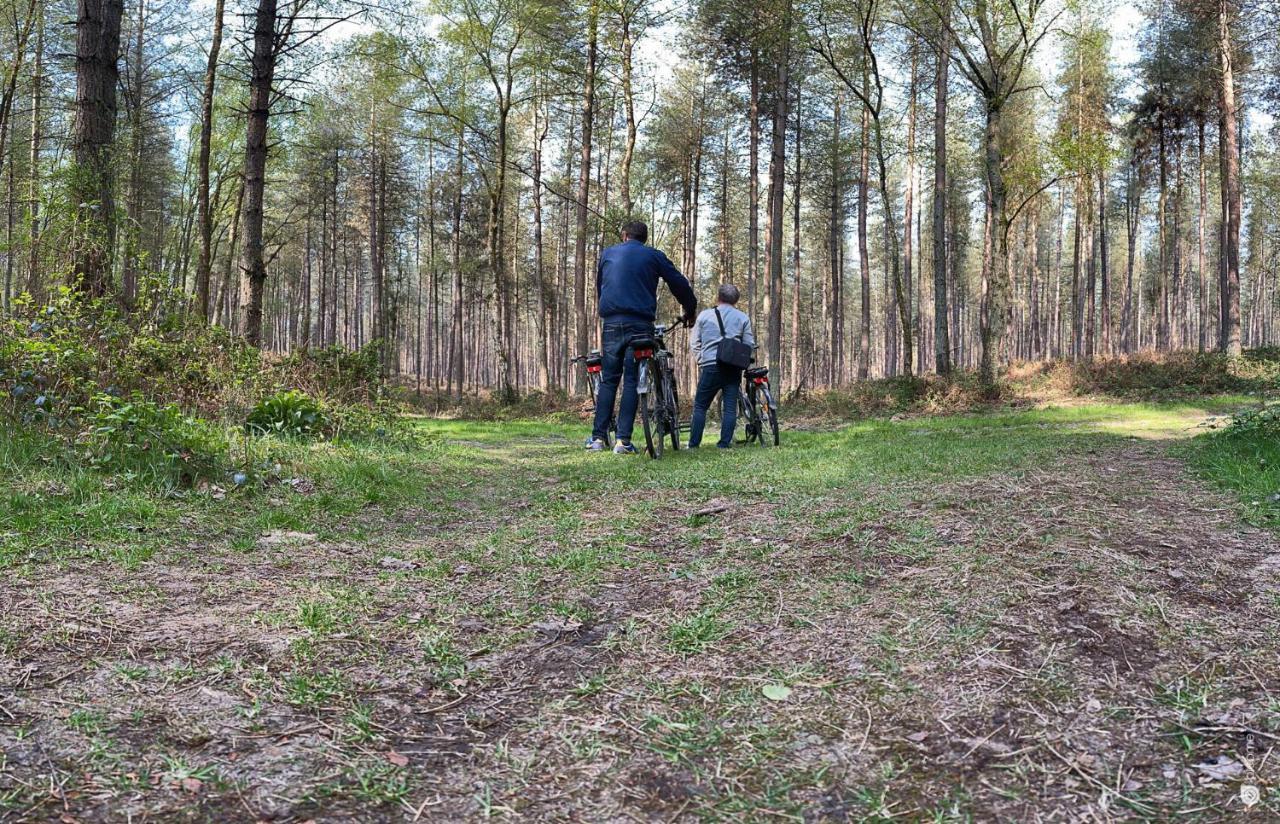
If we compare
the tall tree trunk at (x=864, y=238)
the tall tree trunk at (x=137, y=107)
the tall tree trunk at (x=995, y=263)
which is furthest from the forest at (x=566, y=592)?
the tall tree trunk at (x=864, y=238)

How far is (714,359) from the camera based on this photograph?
304 inches

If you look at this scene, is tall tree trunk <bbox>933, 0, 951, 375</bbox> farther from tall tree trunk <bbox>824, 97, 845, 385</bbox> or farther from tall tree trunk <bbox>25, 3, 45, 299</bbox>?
tall tree trunk <bbox>25, 3, 45, 299</bbox>

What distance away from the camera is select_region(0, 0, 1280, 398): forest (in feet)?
30.1

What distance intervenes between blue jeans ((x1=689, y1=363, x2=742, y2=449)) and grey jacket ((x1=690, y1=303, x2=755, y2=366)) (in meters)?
0.15

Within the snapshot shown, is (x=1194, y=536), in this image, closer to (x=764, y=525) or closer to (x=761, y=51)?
(x=764, y=525)

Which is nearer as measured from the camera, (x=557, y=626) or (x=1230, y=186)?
(x=557, y=626)

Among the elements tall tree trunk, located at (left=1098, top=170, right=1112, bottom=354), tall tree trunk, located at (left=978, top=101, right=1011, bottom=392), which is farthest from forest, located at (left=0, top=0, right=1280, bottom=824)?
tall tree trunk, located at (left=1098, top=170, right=1112, bottom=354)

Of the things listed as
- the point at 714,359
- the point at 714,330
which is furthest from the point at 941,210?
the point at 714,359

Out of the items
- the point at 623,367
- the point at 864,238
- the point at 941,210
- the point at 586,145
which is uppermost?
the point at 586,145

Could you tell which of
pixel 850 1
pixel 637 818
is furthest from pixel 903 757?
pixel 850 1

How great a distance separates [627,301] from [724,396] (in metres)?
1.75

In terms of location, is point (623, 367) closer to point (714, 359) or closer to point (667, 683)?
point (714, 359)

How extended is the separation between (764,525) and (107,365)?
468cm

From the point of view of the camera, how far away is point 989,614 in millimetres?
2170
